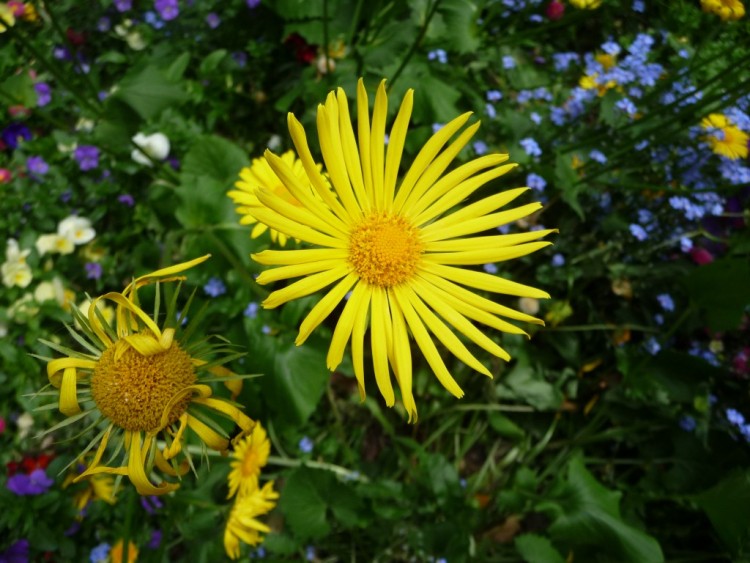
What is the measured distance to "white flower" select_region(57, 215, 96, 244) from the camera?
237 centimetres

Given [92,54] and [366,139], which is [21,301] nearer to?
[92,54]

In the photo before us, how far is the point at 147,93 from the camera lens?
1752 millimetres

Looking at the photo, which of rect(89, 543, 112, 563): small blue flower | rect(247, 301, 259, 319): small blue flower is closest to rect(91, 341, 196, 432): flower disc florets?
rect(247, 301, 259, 319): small blue flower

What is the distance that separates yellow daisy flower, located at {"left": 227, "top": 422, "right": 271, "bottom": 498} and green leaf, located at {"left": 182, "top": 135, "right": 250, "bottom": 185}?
978 millimetres

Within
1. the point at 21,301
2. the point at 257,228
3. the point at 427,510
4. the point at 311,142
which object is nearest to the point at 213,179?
the point at 311,142

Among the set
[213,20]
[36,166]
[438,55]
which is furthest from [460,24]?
[36,166]

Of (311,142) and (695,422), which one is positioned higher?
(311,142)

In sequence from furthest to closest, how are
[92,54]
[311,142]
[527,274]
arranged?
[92,54] < [527,274] < [311,142]

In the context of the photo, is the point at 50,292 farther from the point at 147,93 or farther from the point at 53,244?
the point at 147,93

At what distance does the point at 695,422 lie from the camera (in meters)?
2.25

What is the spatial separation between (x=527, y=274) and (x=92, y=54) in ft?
7.91

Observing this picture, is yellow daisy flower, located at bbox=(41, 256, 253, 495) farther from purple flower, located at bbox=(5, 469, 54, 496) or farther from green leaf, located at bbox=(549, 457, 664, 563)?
green leaf, located at bbox=(549, 457, 664, 563)

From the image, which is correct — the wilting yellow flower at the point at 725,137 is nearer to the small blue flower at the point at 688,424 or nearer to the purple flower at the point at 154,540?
the small blue flower at the point at 688,424

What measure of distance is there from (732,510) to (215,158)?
7.13 ft
